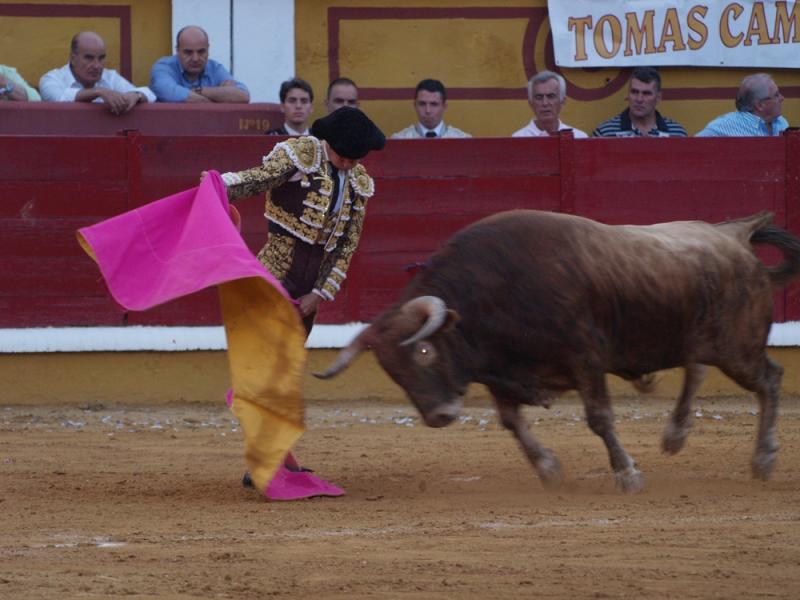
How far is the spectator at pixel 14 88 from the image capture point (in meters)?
7.84

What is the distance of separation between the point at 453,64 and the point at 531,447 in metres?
4.01

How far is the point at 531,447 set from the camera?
207 inches

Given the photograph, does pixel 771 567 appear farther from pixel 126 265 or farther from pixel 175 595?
pixel 126 265

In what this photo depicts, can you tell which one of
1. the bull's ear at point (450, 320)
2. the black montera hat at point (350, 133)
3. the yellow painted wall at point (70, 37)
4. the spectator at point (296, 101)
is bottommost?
the bull's ear at point (450, 320)

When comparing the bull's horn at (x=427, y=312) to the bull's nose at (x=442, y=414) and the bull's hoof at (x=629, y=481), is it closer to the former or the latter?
the bull's nose at (x=442, y=414)

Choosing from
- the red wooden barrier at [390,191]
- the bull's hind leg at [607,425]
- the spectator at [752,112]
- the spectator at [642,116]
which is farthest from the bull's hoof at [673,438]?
the spectator at [752,112]

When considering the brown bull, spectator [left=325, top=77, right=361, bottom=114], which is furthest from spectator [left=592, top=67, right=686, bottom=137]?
the brown bull

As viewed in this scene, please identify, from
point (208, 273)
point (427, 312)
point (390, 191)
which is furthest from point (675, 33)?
point (208, 273)

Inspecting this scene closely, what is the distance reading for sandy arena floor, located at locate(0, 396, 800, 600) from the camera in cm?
376

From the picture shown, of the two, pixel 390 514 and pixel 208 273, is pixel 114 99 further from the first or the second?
pixel 390 514

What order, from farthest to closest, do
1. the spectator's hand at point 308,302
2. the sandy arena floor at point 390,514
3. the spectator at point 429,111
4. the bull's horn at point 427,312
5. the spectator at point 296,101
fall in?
the spectator at point 429,111 → the spectator at point 296,101 → the spectator's hand at point 308,302 → the bull's horn at point 427,312 → the sandy arena floor at point 390,514

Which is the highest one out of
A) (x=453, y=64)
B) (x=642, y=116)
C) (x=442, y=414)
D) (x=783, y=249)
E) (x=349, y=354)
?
(x=453, y=64)

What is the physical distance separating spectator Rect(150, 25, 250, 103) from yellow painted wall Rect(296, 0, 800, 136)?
2.20 ft

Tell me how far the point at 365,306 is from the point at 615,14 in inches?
92.5
